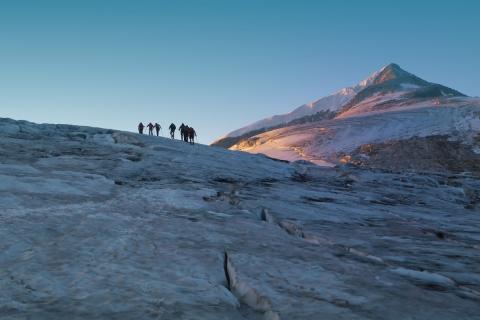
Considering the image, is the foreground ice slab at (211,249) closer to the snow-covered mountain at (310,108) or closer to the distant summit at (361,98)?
the distant summit at (361,98)

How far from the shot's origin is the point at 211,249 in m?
7.46

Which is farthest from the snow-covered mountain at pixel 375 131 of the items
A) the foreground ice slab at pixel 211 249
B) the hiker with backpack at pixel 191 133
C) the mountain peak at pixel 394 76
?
the mountain peak at pixel 394 76

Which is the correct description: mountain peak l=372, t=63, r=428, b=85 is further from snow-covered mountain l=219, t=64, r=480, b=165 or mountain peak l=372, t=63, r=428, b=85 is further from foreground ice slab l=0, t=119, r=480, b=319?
foreground ice slab l=0, t=119, r=480, b=319

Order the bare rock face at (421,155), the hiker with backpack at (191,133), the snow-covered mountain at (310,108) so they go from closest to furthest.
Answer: the hiker with backpack at (191,133), the bare rock face at (421,155), the snow-covered mountain at (310,108)

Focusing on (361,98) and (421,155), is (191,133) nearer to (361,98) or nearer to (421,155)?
(421,155)

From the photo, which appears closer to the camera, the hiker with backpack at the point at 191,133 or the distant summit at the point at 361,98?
the hiker with backpack at the point at 191,133

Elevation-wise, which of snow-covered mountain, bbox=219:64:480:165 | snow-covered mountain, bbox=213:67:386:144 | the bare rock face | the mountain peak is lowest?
the bare rock face

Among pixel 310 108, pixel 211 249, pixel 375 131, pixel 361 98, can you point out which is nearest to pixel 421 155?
pixel 375 131

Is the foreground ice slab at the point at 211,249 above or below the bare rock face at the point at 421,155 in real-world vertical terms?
below

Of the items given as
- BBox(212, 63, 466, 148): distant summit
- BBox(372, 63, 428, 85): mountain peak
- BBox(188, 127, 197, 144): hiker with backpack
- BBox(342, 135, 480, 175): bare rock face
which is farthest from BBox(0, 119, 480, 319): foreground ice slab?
BBox(372, 63, 428, 85): mountain peak

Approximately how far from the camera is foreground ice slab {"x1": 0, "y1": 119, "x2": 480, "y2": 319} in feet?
17.4

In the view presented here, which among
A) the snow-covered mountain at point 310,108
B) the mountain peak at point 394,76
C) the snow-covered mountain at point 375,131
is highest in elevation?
the mountain peak at point 394,76

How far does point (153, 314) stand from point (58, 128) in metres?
24.3

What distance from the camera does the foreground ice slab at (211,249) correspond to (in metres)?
5.29
